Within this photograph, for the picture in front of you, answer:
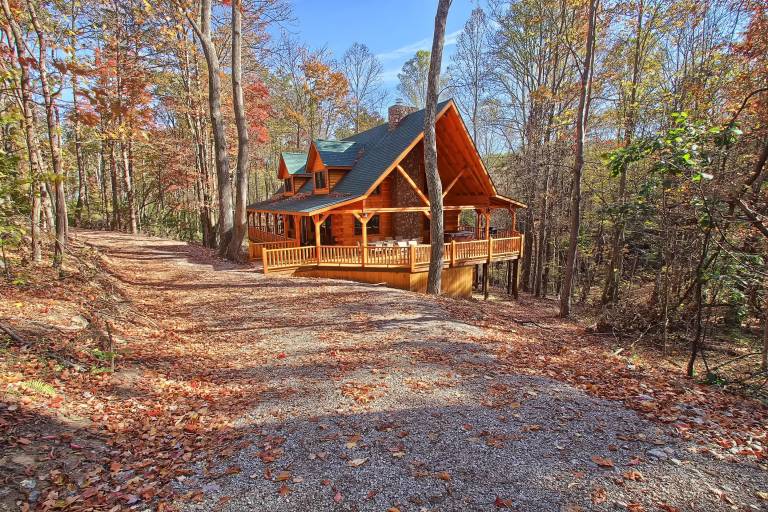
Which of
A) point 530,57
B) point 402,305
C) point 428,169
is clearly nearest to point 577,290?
point 530,57

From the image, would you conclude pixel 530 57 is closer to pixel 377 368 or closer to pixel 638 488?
pixel 377 368

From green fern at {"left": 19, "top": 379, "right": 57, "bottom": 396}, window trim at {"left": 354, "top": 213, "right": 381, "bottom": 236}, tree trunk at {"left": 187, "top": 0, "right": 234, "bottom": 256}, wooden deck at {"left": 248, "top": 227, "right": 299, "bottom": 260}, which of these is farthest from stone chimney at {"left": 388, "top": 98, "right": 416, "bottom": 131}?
green fern at {"left": 19, "top": 379, "right": 57, "bottom": 396}

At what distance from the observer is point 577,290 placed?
25.6 metres

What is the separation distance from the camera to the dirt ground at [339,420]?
3449 mm

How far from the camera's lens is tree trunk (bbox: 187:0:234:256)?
14.9 m

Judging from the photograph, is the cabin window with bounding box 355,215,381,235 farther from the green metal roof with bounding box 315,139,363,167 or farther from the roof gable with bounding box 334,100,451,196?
the green metal roof with bounding box 315,139,363,167

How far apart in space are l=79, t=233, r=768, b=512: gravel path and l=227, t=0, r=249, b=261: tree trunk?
30.5 feet

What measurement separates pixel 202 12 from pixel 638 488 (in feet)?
61.3

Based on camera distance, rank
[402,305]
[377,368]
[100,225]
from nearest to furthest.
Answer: [377,368] < [402,305] < [100,225]

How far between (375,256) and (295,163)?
37.0ft

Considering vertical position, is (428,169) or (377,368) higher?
(428,169)

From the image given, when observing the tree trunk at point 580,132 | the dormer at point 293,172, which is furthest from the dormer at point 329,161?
the tree trunk at point 580,132

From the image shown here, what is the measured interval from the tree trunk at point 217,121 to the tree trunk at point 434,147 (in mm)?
8913

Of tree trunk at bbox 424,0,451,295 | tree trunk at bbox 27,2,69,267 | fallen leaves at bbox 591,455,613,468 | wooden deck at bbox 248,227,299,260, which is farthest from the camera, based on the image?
wooden deck at bbox 248,227,299,260
